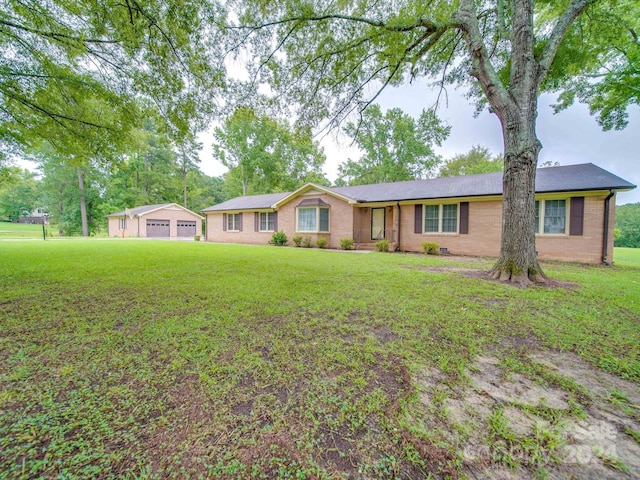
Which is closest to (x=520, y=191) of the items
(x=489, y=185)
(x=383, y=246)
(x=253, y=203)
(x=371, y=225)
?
(x=489, y=185)

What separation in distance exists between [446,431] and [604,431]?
111 centimetres

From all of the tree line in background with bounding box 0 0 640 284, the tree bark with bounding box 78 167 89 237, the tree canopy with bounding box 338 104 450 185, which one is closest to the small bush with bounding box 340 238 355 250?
the tree line in background with bounding box 0 0 640 284

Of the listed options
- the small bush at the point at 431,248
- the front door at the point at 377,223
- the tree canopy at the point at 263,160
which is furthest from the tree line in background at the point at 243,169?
the small bush at the point at 431,248

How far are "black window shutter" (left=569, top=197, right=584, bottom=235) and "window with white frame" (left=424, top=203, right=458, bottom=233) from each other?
4085mm

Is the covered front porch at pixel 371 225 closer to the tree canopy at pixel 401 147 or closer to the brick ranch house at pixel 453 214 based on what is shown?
the brick ranch house at pixel 453 214

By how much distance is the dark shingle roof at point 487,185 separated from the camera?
9.84 meters

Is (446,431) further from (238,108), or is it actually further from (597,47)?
(597,47)

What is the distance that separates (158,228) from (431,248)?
3050cm

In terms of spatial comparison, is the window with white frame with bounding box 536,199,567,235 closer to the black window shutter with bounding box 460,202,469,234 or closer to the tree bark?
the black window shutter with bounding box 460,202,469,234

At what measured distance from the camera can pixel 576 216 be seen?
10000 millimetres

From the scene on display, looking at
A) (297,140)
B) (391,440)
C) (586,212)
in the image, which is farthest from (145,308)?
(586,212)

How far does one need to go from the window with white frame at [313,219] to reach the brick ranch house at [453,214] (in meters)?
0.06

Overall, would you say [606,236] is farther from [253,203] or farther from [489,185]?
[253,203]

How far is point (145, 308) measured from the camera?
4.09m
